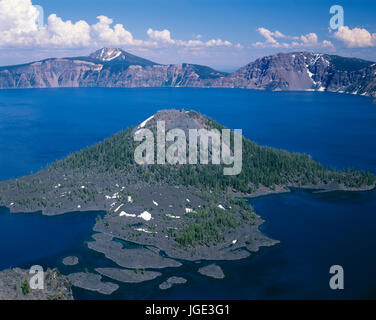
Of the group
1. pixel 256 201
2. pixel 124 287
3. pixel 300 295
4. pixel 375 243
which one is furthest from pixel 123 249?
pixel 375 243

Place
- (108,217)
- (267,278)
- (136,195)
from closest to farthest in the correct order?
(267,278), (108,217), (136,195)

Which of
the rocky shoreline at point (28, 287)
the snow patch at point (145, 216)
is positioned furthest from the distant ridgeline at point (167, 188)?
the rocky shoreline at point (28, 287)

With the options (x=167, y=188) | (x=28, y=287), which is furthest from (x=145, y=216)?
(x=28, y=287)

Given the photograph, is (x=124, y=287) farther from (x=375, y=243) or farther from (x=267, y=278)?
(x=375, y=243)

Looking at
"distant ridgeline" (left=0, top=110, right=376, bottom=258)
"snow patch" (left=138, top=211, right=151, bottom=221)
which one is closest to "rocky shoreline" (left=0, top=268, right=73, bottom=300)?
"distant ridgeline" (left=0, top=110, right=376, bottom=258)

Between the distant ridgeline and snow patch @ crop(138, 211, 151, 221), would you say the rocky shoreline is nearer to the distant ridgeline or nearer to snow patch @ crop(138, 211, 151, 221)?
the distant ridgeline

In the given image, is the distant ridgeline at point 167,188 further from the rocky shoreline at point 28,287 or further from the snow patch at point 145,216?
the rocky shoreline at point 28,287

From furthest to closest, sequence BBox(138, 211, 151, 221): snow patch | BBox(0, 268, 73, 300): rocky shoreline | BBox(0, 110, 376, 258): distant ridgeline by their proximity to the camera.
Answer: BBox(138, 211, 151, 221): snow patch < BBox(0, 110, 376, 258): distant ridgeline < BBox(0, 268, 73, 300): rocky shoreline

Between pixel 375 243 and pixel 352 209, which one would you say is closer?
pixel 375 243

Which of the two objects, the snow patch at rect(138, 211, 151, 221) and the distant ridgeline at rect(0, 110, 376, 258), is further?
the snow patch at rect(138, 211, 151, 221)
